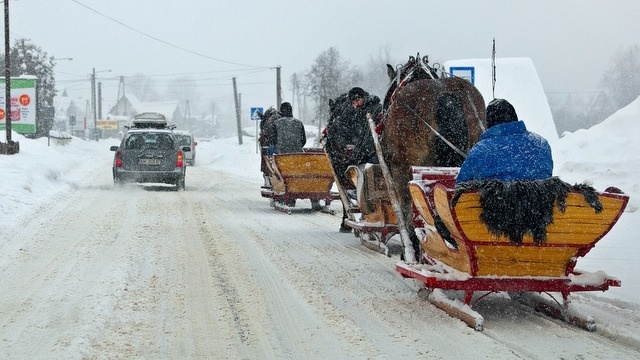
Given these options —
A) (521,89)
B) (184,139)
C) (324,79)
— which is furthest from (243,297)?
(324,79)

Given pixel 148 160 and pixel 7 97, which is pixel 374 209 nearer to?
pixel 148 160

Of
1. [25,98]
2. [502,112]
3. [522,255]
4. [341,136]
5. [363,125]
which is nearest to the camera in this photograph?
[522,255]

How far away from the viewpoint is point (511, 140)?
6336 millimetres

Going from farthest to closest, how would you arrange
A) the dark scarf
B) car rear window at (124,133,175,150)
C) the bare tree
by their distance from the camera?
the bare tree
car rear window at (124,133,175,150)
the dark scarf

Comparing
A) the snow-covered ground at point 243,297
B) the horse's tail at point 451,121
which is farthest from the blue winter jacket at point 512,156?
the horse's tail at point 451,121

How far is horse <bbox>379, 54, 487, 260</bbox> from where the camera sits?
27.6 feet

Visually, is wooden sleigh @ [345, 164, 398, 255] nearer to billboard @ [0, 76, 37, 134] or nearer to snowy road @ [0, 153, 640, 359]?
snowy road @ [0, 153, 640, 359]

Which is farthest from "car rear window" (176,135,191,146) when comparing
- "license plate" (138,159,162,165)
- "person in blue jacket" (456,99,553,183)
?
"person in blue jacket" (456,99,553,183)

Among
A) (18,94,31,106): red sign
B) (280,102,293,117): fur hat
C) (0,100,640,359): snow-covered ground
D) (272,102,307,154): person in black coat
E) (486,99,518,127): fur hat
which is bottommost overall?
(0,100,640,359): snow-covered ground

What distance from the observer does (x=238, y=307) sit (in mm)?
6891

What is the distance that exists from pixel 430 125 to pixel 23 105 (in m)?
35.1

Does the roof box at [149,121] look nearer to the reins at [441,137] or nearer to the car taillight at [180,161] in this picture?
the car taillight at [180,161]

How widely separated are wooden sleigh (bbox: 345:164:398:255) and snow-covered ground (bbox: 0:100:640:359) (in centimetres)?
36

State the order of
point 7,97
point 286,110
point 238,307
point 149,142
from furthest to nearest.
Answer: point 7,97, point 149,142, point 286,110, point 238,307
